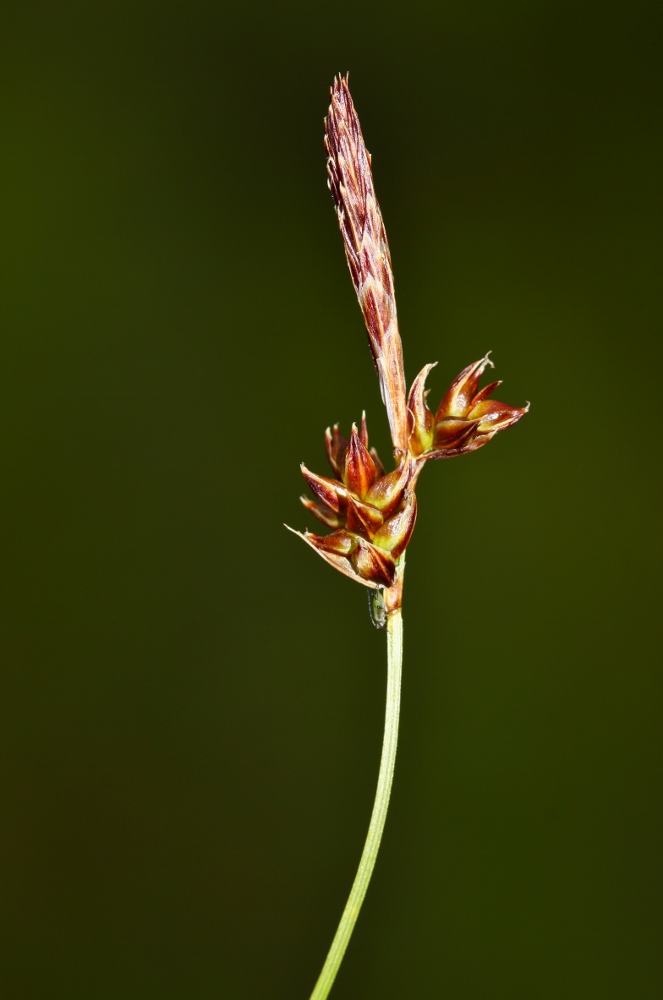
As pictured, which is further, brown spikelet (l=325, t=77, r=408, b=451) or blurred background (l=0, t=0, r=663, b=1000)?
blurred background (l=0, t=0, r=663, b=1000)

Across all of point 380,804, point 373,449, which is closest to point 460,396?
point 373,449

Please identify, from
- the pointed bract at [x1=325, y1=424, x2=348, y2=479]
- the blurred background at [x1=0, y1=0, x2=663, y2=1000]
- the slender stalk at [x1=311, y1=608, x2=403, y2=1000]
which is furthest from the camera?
the blurred background at [x1=0, y1=0, x2=663, y2=1000]

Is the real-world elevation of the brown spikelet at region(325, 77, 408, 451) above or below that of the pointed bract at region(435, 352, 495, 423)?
above

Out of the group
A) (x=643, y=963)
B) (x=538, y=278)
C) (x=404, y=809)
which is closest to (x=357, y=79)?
(x=538, y=278)

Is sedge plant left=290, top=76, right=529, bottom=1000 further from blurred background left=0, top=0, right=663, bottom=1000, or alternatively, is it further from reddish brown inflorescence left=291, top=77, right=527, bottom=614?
blurred background left=0, top=0, right=663, bottom=1000

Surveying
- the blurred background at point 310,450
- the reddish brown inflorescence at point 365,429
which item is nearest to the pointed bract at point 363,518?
the reddish brown inflorescence at point 365,429

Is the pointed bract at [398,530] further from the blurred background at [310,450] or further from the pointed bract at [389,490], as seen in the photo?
the blurred background at [310,450]

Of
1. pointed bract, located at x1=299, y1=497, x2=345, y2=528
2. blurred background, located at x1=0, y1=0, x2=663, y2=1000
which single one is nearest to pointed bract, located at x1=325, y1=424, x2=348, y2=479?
pointed bract, located at x1=299, y1=497, x2=345, y2=528

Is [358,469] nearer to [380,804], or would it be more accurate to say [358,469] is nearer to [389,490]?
[389,490]
